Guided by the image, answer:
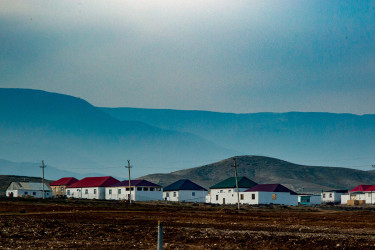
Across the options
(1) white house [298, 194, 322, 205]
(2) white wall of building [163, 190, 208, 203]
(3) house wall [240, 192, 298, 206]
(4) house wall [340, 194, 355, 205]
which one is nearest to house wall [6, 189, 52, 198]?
(2) white wall of building [163, 190, 208, 203]

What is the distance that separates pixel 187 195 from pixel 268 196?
96.4 ft

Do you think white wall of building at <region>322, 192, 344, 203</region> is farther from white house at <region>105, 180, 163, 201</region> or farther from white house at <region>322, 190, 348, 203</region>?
white house at <region>105, 180, 163, 201</region>

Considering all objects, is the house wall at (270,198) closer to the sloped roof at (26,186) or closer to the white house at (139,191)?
the white house at (139,191)

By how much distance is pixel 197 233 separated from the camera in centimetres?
3625

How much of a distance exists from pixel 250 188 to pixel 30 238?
11323 cm

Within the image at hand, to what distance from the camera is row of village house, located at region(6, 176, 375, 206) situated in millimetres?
136875

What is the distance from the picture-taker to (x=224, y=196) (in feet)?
484

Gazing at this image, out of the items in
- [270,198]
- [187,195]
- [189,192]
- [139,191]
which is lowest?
[187,195]

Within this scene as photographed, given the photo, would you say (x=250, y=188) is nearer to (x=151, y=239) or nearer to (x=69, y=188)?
(x=69, y=188)

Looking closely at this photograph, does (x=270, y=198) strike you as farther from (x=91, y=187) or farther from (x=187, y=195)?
(x=91, y=187)

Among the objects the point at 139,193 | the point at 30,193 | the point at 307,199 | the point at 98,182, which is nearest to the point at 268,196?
the point at 139,193

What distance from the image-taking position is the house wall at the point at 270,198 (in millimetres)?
134000

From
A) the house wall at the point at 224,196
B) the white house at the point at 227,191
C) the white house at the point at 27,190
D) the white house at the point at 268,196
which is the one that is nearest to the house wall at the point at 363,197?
the white house at the point at 268,196

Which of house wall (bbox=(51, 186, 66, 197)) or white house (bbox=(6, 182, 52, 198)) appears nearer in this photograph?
white house (bbox=(6, 182, 52, 198))
